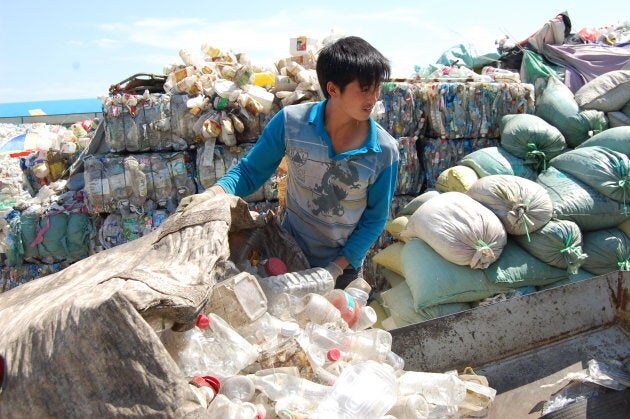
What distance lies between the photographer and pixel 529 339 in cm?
222

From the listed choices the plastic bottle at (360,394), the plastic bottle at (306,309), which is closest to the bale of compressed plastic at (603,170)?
the plastic bottle at (306,309)

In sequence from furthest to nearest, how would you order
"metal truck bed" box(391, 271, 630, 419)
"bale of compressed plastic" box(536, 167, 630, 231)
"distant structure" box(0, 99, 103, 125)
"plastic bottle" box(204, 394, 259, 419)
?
"distant structure" box(0, 99, 103, 125) < "bale of compressed plastic" box(536, 167, 630, 231) < "metal truck bed" box(391, 271, 630, 419) < "plastic bottle" box(204, 394, 259, 419)

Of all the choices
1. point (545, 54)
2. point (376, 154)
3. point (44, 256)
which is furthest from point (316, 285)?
point (545, 54)

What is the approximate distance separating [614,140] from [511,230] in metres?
1.12

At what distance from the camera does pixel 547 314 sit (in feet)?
7.38

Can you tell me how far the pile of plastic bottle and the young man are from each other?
24 centimetres

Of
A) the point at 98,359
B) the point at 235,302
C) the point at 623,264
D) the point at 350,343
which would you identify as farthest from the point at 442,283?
the point at 98,359

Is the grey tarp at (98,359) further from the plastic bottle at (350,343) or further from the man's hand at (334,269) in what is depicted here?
the man's hand at (334,269)

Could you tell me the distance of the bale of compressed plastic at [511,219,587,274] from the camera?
140 inches

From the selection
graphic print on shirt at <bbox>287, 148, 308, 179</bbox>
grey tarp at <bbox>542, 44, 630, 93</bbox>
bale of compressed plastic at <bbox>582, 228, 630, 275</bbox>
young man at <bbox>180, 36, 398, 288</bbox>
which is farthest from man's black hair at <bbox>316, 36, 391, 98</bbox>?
grey tarp at <bbox>542, 44, 630, 93</bbox>

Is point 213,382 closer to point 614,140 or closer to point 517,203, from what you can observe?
point 517,203

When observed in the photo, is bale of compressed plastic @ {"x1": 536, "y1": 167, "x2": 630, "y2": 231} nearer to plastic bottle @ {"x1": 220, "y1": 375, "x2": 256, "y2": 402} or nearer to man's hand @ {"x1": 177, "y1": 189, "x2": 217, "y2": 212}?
man's hand @ {"x1": 177, "y1": 189, "x2": 217, "y2": 212}

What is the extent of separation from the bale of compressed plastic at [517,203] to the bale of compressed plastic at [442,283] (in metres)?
0.39

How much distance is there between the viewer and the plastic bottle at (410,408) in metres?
1.42
